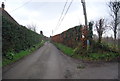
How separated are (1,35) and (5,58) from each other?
2.22m

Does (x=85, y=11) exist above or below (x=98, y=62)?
above

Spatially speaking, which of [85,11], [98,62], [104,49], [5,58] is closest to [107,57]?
[98,62]

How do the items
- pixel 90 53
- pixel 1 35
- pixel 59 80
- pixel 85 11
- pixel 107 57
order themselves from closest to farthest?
pixel 59 80 → pixel 1 35 → pixel 107 57 → pixel 90 53 → pixel 85 11

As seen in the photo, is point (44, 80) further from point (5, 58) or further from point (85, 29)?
point (85, 29)

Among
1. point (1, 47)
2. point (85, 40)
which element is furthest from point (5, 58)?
point (85, 40)

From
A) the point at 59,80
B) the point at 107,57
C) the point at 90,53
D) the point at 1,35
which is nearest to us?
the point at 59,80

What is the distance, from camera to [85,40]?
1809cm

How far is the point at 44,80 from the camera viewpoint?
8.39 meters

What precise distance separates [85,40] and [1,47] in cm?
889

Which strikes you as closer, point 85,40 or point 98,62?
point 98,62

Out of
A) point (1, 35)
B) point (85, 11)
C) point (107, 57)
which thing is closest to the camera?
point (1, 35)

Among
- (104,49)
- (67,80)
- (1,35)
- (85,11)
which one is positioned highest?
(85,11)

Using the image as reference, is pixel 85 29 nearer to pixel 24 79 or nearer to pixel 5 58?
pixel 5 58

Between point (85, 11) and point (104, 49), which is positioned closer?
point (104, 49)
